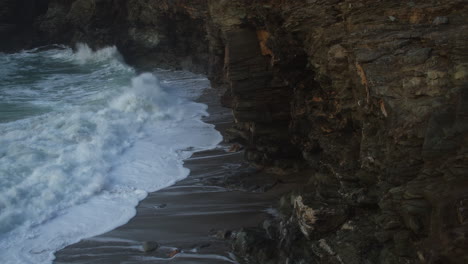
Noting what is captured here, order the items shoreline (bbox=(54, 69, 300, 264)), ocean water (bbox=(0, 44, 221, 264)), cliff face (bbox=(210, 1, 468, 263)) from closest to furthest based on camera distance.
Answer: cliff face (bbox=(210, 1, 468, 263)), shoreline (bbox=(54, 69, 300, 264)), ocean water (bbox=(0, 44, 221, 264))

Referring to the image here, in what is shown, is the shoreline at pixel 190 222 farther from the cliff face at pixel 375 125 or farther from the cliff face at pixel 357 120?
the cliff face at pixel 375 125

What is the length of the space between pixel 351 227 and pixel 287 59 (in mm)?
3415

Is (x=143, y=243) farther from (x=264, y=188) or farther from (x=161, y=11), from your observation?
(x=161, y=11)

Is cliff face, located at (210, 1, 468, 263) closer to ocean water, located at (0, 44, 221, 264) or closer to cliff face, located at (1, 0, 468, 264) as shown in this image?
cliff face, located at (1, 0, 468, 264)

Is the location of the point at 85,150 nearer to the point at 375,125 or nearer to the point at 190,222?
the point at 190,222

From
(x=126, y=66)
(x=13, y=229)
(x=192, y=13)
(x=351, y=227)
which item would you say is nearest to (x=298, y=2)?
(x=351, y=227)

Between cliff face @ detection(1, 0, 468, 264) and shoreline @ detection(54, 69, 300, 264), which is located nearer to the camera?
cliff face @ detection(1, 0, 468, 264)

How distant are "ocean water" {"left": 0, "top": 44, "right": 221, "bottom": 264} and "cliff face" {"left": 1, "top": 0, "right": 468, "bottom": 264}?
2245 mm

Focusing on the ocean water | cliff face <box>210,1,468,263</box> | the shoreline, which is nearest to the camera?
cliff face <box>210,1,468,263</box>

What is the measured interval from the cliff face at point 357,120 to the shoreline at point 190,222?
467mm

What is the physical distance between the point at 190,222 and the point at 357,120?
121 inches

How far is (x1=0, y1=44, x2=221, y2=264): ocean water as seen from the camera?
8172 millimetres

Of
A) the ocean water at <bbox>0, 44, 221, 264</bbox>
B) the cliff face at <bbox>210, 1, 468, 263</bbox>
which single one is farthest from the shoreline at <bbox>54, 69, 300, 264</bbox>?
the cliff face at <bbox>210, 1, 468, 263</bbox>

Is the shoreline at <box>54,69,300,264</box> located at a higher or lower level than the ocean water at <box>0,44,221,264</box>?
lower
